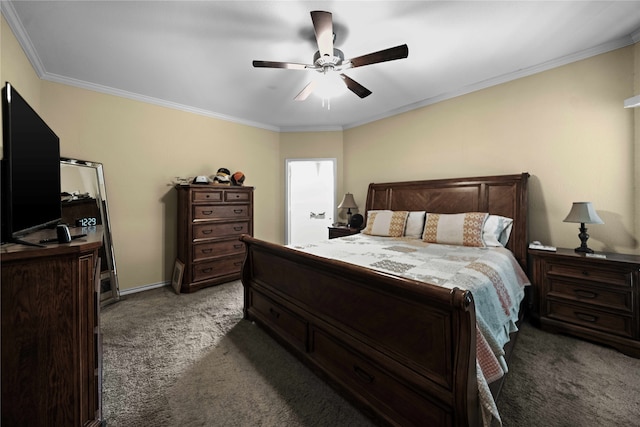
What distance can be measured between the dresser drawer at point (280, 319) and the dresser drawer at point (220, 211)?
1.53 metres

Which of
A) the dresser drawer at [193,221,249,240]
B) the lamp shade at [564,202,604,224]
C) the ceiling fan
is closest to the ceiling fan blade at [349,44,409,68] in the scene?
the ceiling fan

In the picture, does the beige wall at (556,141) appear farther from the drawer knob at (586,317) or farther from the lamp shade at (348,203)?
the lamp shade at (348,203)

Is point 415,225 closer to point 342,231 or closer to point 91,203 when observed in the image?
point 342,231

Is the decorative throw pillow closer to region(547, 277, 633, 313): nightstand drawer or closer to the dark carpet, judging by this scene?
region(547, 277, 633, 313): nightstand drawer

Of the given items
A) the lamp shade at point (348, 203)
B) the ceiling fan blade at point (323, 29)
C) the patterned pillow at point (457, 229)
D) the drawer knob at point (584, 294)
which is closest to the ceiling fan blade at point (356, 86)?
Answer: the ceiling fan blade at point (323, 29)

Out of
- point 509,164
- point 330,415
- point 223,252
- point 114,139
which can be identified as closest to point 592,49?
point 509,164

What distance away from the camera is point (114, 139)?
3156mm

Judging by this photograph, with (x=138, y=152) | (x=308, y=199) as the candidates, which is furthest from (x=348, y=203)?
(x=138, y=152)

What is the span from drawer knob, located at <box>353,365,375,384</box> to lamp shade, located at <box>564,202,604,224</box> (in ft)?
7.75

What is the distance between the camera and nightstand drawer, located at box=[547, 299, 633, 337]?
199 cm

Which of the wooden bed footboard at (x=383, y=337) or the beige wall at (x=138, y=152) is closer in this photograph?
the wooden bed footboard at (x=383, y=337)

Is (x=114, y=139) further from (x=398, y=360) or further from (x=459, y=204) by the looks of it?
(x=459, y=204)

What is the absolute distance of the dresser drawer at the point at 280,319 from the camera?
189 cm

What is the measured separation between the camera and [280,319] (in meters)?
2.10
